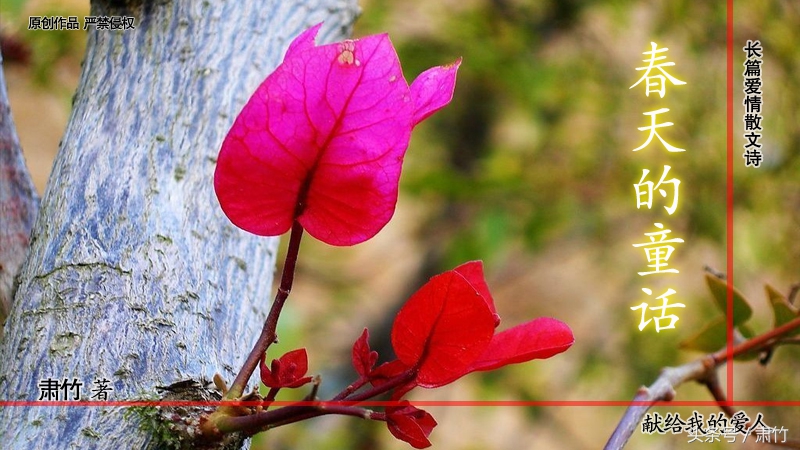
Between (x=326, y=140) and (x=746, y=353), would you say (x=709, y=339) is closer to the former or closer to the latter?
(x=746, y=353)

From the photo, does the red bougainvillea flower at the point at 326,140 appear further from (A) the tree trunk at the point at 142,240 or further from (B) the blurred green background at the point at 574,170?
(B) the blurred green background at the point at 574,170

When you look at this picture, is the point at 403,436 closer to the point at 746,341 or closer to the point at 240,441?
the point at 240,441

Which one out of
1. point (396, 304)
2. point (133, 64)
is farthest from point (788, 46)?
point (133, 64)

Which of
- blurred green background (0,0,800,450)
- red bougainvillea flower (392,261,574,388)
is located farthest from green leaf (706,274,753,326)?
blurred green background (0,0,800,450)

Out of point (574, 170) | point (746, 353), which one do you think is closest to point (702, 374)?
point (746, 353)

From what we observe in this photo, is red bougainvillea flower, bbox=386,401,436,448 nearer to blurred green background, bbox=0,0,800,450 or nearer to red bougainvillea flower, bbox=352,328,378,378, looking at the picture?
red bougainvillea flower, bbox=352,328,378,378

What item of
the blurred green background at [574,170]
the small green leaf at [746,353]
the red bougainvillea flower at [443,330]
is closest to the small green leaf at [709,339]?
the small green leaf at [746,353]
